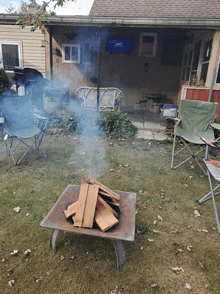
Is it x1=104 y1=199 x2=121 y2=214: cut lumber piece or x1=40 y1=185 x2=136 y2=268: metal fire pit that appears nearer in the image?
x1=40 y1=185 x2=136 y2=268: metal fire pit

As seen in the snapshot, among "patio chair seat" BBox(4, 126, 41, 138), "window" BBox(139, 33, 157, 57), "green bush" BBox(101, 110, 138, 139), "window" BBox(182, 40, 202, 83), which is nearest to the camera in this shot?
"patio chair seat" BBox(4, 126, 41, 138)

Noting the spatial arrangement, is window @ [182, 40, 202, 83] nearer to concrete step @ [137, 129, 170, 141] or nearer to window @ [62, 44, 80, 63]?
concrete step @ [137, 129, 170, 141]

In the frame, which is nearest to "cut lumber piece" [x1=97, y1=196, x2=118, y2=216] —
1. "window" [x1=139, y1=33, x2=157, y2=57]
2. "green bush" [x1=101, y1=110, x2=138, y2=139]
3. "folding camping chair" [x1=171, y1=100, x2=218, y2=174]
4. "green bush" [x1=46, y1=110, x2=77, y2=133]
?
"folding camping chair" [x1=171, y1=100, x2=218, y2=174]

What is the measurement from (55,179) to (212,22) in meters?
5.53

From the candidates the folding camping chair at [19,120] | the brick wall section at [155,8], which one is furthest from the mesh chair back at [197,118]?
the brick wall section at [155,8]

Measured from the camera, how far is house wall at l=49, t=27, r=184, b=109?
8.70 metres

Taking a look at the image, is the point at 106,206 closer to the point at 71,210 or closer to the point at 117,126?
the point at 71,210

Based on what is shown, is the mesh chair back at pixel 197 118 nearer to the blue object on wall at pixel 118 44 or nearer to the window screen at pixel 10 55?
the blue object on wall at pixel 118 44

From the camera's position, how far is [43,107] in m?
7.62

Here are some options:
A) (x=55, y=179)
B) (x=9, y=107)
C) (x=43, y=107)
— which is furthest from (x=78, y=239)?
(x=43, y=107)

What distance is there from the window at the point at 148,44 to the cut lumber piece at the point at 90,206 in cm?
795

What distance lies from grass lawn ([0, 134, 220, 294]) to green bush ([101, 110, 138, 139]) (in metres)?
1.42

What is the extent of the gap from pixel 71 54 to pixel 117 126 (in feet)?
16.9

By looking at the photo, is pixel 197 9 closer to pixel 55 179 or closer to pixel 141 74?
pixel 141 74
